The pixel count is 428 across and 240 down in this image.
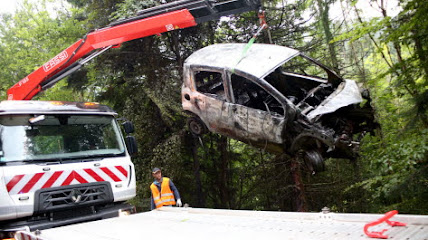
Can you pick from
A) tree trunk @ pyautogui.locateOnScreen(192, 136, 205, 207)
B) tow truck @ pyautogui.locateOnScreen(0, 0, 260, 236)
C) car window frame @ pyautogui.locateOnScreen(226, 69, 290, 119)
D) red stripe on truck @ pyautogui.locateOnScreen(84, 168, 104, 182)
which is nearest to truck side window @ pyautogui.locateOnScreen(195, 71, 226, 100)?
car window frame @ pyautogui.locateOnScreen(226, 69, 290, 119)

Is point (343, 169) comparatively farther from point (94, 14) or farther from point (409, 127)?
point (94, 14)

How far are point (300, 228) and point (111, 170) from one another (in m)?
3.27

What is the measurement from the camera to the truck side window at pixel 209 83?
7.91m

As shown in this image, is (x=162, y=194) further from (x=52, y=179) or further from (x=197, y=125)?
(x=197, y=125)

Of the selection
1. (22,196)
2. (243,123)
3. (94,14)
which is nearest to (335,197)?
(243,123)

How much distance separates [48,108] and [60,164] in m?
0.89

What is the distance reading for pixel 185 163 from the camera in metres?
11.7

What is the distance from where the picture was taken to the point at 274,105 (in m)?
7.44

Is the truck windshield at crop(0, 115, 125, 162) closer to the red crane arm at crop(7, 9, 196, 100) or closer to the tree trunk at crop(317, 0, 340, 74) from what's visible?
the red crane arm at crop(7, 9, 196, 100)

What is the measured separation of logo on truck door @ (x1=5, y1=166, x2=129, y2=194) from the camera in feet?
15.1

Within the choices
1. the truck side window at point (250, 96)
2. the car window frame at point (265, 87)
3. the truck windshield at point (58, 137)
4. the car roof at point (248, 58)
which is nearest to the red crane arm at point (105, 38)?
the car roof at point (248, 58)

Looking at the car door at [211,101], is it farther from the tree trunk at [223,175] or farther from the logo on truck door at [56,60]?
the tree trunk at [223,175]

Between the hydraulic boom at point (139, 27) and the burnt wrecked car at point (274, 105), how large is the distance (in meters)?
1.04

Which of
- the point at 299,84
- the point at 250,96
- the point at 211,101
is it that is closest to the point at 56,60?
the point at 211,101
